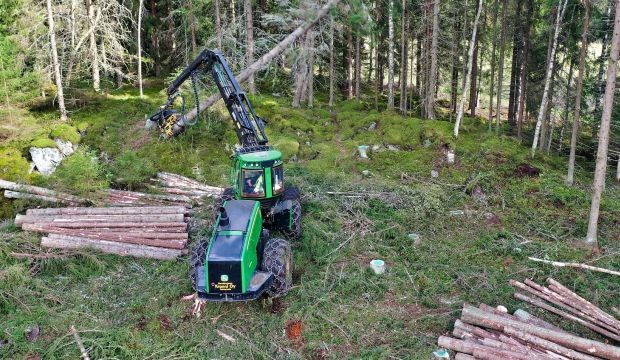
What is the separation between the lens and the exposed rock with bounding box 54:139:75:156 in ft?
48.9

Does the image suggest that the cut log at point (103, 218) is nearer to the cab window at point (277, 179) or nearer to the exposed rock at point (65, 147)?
the cab window at point (277, 179)

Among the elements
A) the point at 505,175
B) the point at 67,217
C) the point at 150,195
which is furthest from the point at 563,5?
the point at 67,217

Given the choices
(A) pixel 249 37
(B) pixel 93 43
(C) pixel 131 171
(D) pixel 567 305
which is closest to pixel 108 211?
(C) pixel 131 171

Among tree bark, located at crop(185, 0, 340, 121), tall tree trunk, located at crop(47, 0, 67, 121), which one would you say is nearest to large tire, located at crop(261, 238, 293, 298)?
tree bark, located at crop(185, 0, 340, 121)

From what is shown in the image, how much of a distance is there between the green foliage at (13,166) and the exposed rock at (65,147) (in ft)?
5.33

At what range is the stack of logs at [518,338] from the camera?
6180 mm

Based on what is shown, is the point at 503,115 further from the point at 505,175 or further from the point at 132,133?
the point at 132,133

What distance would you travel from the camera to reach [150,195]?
1190 cm

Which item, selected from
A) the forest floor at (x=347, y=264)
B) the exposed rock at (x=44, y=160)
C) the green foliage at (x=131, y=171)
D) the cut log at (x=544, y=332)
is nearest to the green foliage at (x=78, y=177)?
the forest floor at (x=347, y=264)

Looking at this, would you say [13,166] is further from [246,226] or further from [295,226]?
[246,226]

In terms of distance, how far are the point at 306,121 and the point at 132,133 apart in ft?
24.3

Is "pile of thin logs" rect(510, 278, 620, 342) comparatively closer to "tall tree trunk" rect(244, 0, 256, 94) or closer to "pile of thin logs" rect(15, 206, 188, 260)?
"pile of thin logs" rect(15, 206, 188, 260)

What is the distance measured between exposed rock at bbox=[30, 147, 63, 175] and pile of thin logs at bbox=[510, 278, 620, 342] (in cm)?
1370

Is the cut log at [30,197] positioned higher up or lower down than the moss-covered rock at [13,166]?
lower down
